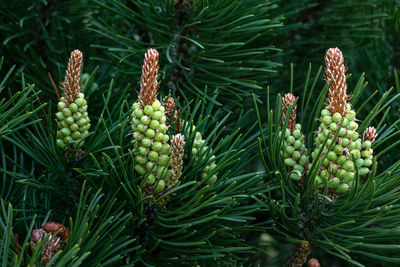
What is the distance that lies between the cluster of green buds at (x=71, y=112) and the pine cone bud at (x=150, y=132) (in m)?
0.09

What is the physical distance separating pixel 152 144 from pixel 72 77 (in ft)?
0.48

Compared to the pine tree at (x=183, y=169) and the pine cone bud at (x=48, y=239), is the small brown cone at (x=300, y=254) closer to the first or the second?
the pine tree at (x=183, y=169)

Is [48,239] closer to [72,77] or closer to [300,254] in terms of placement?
[72,77]

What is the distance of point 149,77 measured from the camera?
0.56 metres

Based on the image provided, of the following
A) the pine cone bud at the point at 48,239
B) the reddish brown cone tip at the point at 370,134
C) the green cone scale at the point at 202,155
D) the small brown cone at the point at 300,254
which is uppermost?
the reddish brown cone tip at the point at 370,134

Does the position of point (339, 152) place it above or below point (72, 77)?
below

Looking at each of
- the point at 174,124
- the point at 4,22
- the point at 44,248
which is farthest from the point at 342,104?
the point at 4,22

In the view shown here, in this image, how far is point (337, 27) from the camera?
3.61 feet

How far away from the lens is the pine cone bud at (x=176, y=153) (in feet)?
1.91

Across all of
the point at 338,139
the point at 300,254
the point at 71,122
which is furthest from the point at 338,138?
the point at 71,122

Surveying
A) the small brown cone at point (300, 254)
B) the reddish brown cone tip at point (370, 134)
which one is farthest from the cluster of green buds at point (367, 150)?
the small brown cone at point (300, 254)

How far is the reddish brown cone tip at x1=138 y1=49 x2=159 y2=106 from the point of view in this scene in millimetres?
557

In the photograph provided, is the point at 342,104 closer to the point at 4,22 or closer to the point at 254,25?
the point at 254,25

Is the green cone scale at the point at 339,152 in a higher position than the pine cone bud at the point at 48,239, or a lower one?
higher
